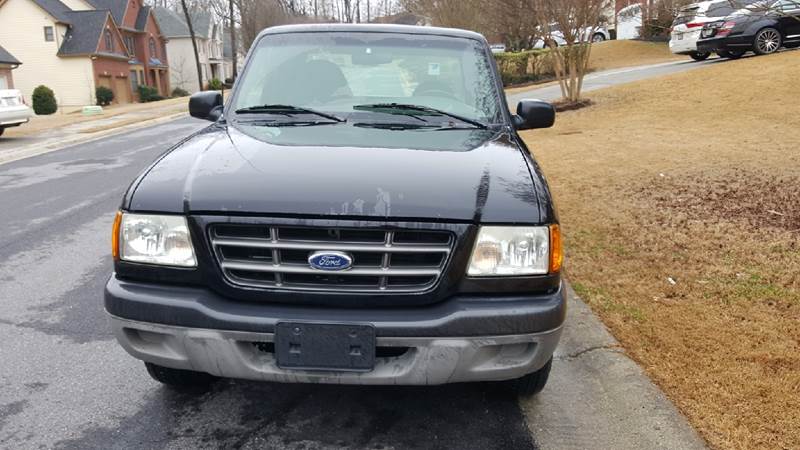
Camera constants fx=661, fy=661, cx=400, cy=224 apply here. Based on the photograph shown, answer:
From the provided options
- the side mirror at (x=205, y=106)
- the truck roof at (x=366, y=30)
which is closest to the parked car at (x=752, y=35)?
the truck roof at (x=366, y=30)

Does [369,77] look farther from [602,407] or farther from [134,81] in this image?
[134,81]

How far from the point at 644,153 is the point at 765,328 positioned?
21.1 feet

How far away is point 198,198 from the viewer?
249 cm

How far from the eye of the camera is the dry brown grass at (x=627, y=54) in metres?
31.8

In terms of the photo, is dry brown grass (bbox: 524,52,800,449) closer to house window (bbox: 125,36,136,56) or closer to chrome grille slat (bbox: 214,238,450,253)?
chrome grille slat (bbox: 214,238,450,253)

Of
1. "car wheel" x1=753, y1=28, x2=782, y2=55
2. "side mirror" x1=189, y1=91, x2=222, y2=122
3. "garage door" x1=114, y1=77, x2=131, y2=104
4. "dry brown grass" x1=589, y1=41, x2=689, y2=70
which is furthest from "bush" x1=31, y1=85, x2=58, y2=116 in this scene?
"side mirror" x1=189, y1=91, x2=222, y2=122

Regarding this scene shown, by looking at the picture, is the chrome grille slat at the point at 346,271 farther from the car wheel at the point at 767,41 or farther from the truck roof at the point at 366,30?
the car wheel at the point at 767,41

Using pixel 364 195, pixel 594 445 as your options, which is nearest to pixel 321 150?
pixel 364 195

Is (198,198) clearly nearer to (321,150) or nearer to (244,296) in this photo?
(244,296)

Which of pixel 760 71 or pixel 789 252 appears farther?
pixel 760 71

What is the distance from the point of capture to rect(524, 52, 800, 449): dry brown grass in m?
3.08

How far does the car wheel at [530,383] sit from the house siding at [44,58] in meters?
42.3

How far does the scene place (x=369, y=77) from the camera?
3.87 meters

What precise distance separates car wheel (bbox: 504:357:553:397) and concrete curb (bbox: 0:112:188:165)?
483 inches
